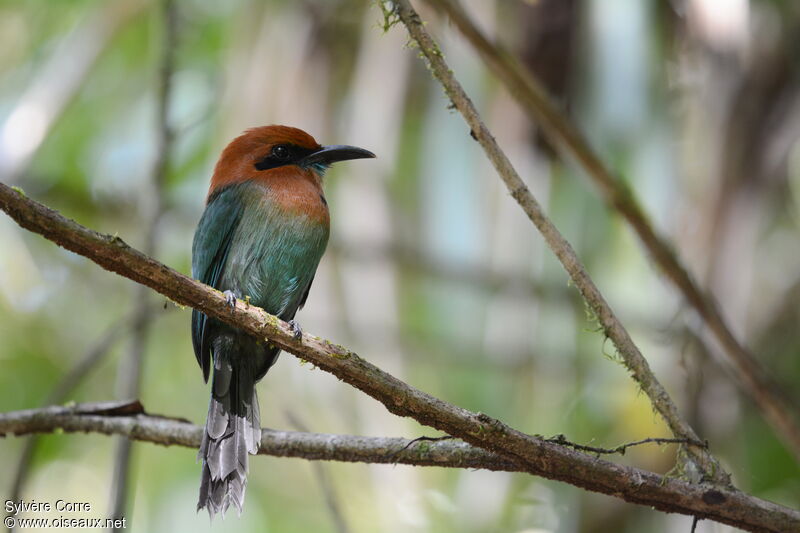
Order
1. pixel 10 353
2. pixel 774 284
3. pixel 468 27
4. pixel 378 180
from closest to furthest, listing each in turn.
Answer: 1. pixel 468 27
2. pixel 378 180
3. pixel 774 284
4. pixel 10 353

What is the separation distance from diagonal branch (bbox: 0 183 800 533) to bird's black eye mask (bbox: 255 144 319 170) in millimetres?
1748

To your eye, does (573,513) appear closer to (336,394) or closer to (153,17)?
(336,394)

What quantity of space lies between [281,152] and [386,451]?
1.91 metres

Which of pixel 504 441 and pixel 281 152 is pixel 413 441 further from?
pixel 281 152

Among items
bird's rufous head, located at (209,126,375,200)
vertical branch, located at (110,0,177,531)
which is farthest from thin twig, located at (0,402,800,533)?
bird's rufous head, located at (209,126,375,200)

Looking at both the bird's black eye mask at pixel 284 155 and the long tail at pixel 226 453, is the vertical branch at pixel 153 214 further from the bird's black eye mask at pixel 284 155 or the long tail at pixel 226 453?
the bird's black eye mask at pixel 284 155

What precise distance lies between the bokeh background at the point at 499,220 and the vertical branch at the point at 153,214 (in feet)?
0.10

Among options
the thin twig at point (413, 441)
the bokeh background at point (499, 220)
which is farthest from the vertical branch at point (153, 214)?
the thin twig at point (413, 441)

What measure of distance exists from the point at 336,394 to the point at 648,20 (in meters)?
2.35

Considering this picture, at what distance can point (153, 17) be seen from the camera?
5613 mm

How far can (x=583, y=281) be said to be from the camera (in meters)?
2.24

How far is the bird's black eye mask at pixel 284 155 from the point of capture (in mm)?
3830

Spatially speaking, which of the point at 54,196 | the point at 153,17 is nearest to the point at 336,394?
the point at 54,196

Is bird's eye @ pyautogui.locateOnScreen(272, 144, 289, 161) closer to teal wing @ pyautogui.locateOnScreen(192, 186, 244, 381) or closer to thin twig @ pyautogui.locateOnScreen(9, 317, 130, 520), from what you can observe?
teal wing @ pyautogui.locateOnScreen(192, 186, 244, 381)
